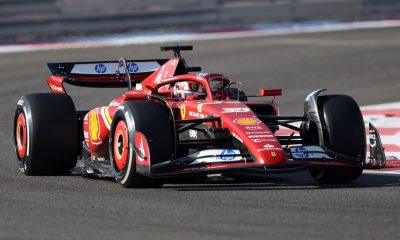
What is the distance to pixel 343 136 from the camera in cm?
947

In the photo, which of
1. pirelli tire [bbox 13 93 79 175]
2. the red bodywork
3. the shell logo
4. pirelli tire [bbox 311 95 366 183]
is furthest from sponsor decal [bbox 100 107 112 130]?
pirelli tire [bbox 311 95 366 183]

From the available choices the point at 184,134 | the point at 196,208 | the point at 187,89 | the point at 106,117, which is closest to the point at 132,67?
the point at 187,89

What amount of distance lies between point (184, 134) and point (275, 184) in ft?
3.36

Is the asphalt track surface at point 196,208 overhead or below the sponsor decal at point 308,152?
below

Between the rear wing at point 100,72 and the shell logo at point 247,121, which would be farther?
the rear wing at point 100,72

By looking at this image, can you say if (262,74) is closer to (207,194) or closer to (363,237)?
(207,194)

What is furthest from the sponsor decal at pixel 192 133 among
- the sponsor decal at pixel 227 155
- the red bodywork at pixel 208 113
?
the sponsor decal at pixel 227 155

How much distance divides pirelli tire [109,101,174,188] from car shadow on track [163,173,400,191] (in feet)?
1.06

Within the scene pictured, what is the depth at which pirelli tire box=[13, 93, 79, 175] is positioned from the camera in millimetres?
10117

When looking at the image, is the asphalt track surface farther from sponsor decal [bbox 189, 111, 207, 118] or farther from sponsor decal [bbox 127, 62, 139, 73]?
sponsor decal [bbox 127, 62, 139, 73]

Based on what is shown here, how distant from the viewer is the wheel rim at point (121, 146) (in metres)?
9.22

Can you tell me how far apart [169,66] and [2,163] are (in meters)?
2.27

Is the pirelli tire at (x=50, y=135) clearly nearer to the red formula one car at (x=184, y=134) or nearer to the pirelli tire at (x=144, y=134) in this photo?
the red formula one car at (x=184, y=134)

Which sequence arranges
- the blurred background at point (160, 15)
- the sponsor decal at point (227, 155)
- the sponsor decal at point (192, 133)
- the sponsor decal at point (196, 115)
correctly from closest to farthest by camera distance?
the sponsor decal at point (227, 155) → the sponsor decal at point (196, 115) → the sponsor decal at point (192, 133) → the blurred background at point (160, 15)
